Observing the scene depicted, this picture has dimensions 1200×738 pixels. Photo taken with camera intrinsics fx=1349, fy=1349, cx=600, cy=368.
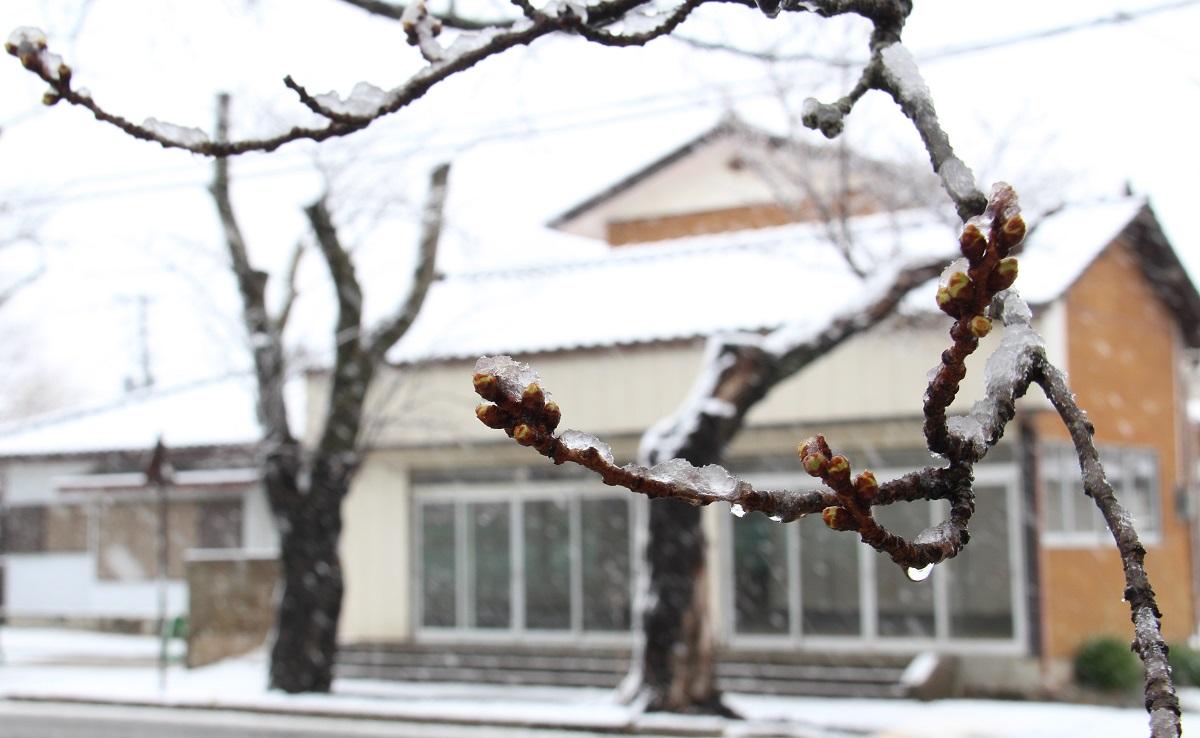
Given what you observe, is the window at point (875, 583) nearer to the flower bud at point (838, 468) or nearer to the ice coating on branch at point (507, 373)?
the flower bud at point (838, 468)

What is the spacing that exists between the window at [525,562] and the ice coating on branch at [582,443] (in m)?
18.0

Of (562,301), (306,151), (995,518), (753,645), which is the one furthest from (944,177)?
(562,301)

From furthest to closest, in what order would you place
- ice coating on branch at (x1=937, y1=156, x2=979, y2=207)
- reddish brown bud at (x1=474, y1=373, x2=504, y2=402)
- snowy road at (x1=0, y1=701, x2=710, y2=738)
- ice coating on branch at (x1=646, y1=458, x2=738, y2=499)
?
snowy road at (x1=0, y1=701, x2=710, y2=738) < ice coating on branch at (x1=937, y1=156, x2=979, y2=207) < ice coating on branch at (x1=646, y1=458, x2=738, y2=499) < reddish brown bud at (x1=474, y1=373, x2=504, y2=402)

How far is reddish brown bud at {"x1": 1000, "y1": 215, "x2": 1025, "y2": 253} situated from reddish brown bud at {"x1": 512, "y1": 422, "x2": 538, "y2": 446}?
1.91 ft

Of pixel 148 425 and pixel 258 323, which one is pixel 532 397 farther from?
pixel 148 425

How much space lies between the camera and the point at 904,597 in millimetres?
17609

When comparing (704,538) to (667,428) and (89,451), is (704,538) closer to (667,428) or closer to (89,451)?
(667,428)

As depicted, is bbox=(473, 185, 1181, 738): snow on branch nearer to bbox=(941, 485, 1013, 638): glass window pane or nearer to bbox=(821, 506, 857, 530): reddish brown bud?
bbox=(821, 506, 857, 530): reddish brown bud

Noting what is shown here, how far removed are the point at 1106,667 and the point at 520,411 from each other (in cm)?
1637

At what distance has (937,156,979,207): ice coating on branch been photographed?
2266 mm

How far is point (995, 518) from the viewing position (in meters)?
17.0

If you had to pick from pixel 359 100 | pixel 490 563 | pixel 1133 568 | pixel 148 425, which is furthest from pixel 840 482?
pixel 148 425

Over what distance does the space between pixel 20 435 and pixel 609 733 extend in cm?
2053

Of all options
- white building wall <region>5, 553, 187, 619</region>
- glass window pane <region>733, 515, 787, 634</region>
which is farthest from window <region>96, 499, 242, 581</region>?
glass window pane <region>733, 515, 787, 634</region>
